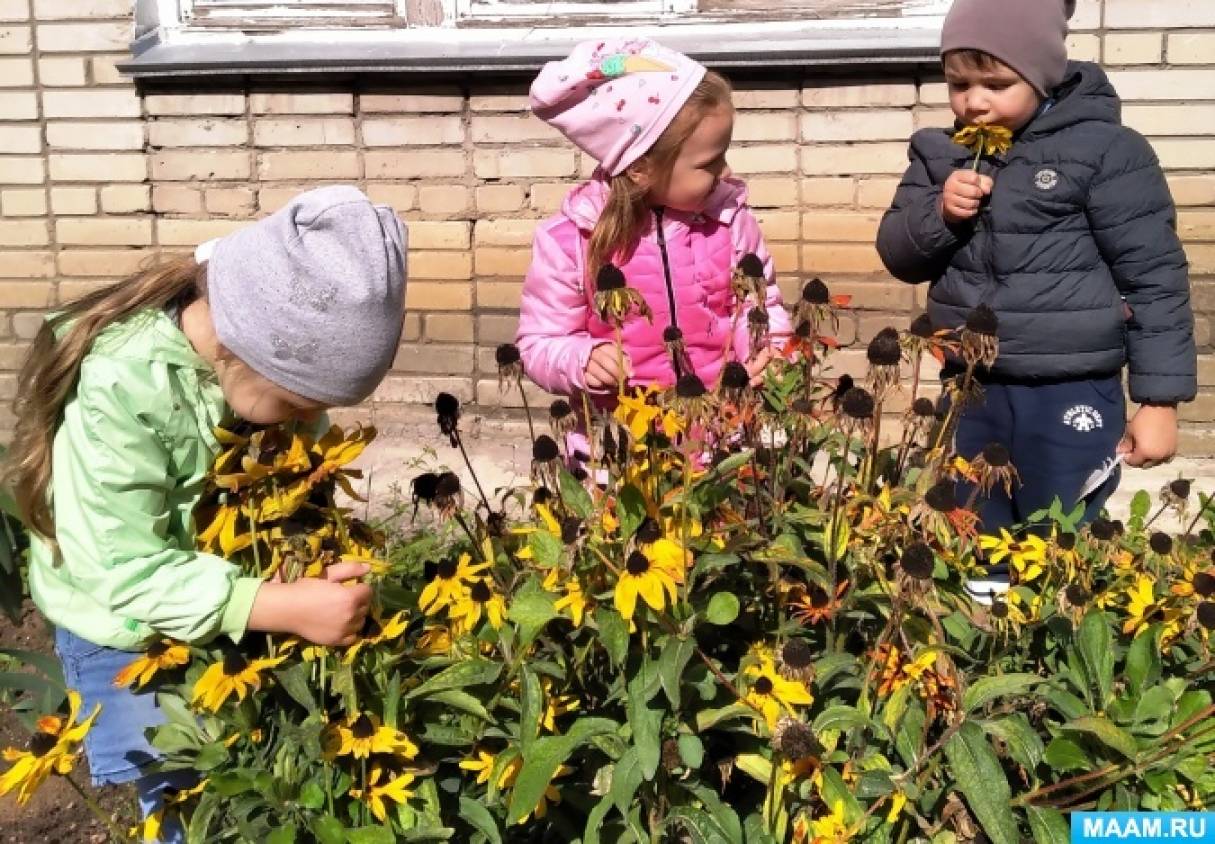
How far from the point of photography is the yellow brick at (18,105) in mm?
4523

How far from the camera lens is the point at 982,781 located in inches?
62.1

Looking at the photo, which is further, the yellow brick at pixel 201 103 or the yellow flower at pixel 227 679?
the yellow brick at pixel 201 103

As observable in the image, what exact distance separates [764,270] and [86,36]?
307 centimetres

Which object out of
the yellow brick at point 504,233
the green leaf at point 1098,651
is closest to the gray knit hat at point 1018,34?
the green leaf at point 1098,651

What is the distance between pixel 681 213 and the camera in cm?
255

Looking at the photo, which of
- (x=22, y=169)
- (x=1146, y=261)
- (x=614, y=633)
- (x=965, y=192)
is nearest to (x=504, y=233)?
(x=22, y=169)

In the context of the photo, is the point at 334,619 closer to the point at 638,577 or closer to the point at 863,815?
the point at 638,577

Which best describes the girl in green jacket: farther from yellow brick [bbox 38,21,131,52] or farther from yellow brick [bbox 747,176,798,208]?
yellow brick [bbox 38,21,131,52]

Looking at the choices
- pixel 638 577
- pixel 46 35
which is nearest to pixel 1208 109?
pixel 638 577

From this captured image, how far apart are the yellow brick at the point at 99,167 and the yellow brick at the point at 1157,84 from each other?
3.14m

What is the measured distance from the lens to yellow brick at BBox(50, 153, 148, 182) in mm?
4582

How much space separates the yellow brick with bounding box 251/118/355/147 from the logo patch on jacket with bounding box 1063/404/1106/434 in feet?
8.87

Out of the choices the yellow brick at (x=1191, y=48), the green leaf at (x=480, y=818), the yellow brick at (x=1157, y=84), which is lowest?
the green leaf at (x=480, y=818)

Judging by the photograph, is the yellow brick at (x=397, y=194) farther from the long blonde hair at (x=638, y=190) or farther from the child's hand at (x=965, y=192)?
the child's hand at (x=965, y=192)
